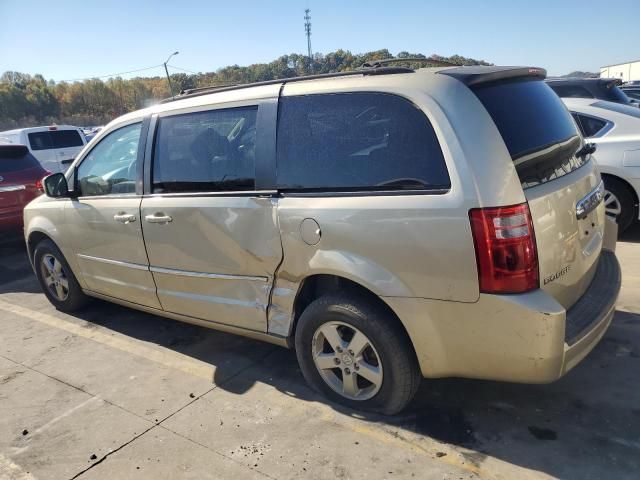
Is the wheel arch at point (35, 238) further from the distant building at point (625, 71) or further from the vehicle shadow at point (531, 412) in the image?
the distant building at point (625, 71)

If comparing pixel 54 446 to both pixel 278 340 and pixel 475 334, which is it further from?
pixel 475 334

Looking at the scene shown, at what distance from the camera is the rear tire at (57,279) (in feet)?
15.5

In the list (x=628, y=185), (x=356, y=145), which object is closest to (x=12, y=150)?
(x=356, y=145)

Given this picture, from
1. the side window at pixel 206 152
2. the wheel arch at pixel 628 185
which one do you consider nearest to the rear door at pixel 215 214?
the side window at pixel 206 152

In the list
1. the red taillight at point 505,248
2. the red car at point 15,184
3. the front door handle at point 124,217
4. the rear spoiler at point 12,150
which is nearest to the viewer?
the red taillight at point 505,248

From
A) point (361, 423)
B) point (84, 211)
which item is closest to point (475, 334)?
point (361, 423)

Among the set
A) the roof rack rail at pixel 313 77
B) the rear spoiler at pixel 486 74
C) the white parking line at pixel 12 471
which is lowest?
the white parking line at pixel 12 471

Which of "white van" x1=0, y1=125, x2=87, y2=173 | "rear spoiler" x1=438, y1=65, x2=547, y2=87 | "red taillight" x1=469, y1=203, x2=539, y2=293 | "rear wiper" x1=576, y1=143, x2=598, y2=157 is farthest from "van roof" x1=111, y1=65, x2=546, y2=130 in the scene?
"white van" x1=0, y1=125, x2=87, y2=173

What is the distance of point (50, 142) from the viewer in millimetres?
12422

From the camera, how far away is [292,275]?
298cm

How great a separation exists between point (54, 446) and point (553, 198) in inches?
119

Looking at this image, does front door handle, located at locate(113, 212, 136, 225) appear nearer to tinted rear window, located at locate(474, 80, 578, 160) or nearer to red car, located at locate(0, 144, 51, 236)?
tinted rear window, located at locate(474, 80, 578, 160)

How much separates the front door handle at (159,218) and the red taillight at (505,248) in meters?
2.06

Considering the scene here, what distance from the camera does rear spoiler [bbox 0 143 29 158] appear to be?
756 cm
